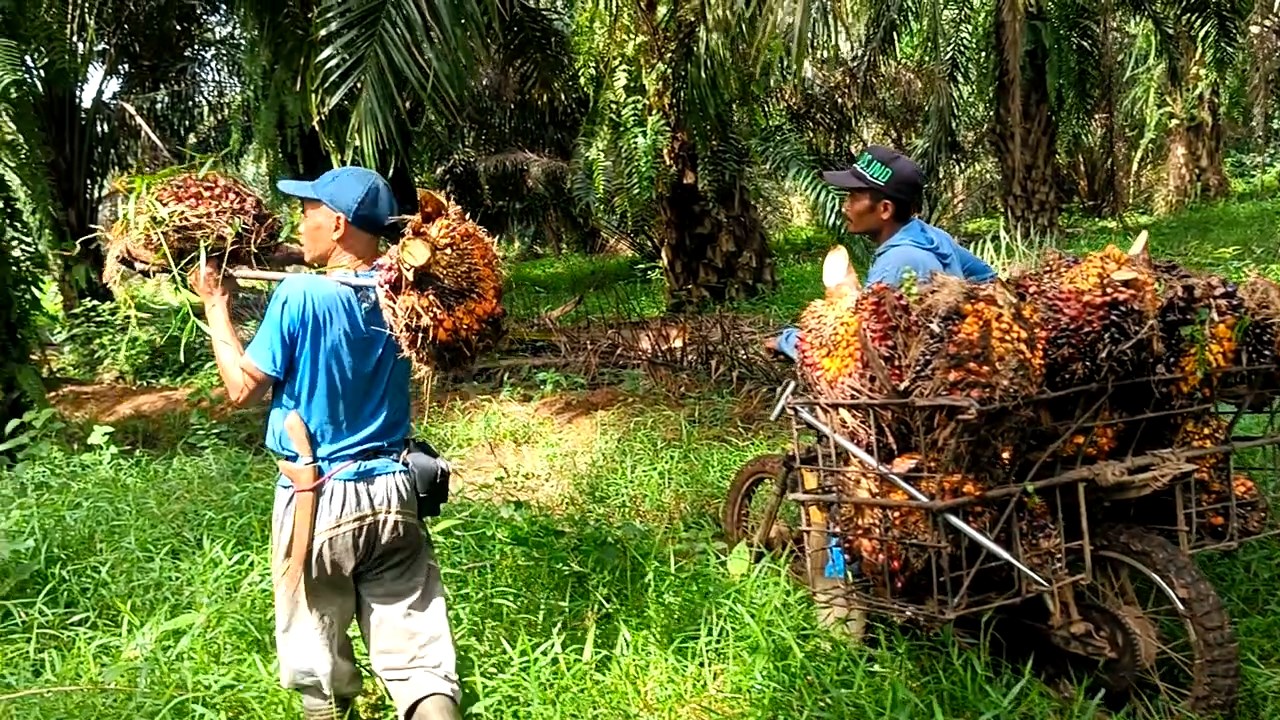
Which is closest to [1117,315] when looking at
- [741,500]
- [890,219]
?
[890,219]

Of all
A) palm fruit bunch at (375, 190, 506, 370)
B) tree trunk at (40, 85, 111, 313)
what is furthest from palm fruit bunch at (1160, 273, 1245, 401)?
tree trunk at (40, 85, 111, 313)

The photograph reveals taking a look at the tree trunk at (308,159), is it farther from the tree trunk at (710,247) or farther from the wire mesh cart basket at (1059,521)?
the wire mesh cart basket at (1059,521)

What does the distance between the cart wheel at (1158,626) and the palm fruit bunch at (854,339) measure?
32.7 inches

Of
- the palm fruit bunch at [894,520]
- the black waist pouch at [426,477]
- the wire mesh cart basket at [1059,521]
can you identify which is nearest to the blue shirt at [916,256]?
the wire mesh cart basket at [1059,521]

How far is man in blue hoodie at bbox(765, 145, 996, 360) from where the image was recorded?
3.36 meters

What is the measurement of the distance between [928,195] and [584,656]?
750 centimetres

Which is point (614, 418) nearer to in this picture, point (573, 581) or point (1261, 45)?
point (573, 581)

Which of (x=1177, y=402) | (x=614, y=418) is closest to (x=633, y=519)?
(x=614, y=418)

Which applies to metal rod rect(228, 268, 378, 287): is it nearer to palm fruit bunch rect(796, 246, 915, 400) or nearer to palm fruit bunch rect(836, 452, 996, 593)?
palm fruit bunch rect(796, 246, 915, 400)

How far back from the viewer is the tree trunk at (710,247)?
891cm

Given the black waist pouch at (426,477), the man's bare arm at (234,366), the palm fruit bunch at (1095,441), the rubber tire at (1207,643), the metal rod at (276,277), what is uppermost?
the metal rod at (276,277)

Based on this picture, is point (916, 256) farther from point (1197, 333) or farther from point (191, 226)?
point (191, 226)

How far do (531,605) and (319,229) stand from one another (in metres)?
1.64

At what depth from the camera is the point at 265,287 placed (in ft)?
11.6
